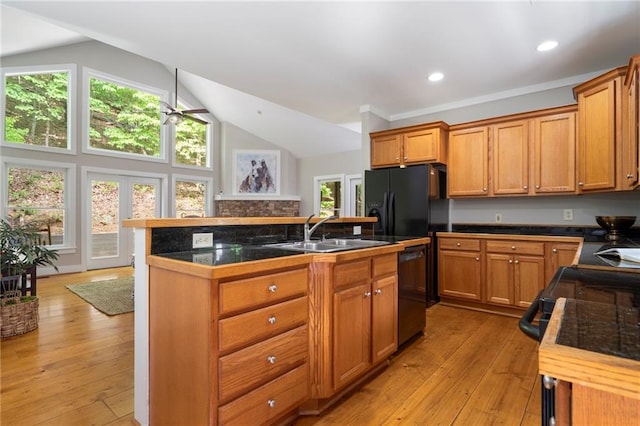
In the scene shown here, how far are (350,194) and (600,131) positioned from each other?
16.7 ft

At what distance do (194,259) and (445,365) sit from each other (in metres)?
1.95

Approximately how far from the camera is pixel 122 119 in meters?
6.53

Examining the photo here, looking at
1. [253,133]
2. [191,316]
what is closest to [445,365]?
[191,316]

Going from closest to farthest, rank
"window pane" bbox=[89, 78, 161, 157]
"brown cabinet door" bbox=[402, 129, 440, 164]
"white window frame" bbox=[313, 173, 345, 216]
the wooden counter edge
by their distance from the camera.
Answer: the wooden counter edge < "brown cabinet door" bbox=[402, 129, 440, 164] < "window pane" bbox=[89, 78, 161, 157] < "white window frame" bbox=[313, 173, 345, 216]

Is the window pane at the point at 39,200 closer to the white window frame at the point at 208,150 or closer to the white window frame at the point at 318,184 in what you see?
the white window frame at the point at 208,150

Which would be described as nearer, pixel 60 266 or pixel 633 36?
pixel 633 36

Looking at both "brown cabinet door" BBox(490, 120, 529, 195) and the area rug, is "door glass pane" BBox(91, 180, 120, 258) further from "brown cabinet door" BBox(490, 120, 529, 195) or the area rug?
"brown cabinet door" BBox(490, 120, 529, 195)

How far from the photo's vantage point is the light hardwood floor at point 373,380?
174cm

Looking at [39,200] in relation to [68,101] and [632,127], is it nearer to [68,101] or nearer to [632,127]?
[68,101]

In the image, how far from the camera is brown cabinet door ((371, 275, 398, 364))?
209 cm

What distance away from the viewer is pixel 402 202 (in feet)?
12.6

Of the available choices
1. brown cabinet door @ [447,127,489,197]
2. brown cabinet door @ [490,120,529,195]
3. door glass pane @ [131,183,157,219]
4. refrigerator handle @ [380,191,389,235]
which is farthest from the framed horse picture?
brown cabinet door @ [490,120,529,195]

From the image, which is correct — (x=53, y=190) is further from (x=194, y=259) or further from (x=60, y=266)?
(x=194, y=259)

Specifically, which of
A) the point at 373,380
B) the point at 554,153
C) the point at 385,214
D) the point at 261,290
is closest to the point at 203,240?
the point at 261,290
